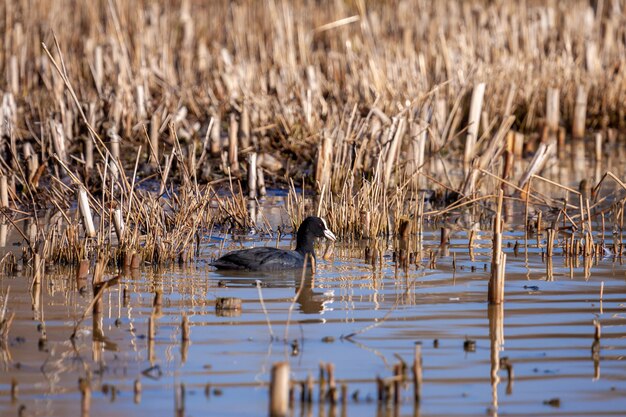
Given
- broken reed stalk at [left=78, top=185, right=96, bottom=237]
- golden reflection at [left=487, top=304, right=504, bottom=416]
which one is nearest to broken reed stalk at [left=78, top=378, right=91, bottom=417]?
golden reflection at [left=487, top=304, right=504, bottom=416]

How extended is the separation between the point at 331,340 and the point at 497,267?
3.97ft

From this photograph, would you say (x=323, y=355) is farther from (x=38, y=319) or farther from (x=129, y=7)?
(x=129, y=7)

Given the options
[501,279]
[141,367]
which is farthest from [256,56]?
[141,367]

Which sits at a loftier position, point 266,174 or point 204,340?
point 266,174

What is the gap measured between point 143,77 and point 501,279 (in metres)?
8.89

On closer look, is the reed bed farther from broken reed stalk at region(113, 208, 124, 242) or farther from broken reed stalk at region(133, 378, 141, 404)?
broken reed stalk at region(133, 378, 141, 404)

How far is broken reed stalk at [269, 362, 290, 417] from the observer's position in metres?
4.12

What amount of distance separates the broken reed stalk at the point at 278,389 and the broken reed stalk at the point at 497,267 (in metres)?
2.62

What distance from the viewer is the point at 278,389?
13.6 ft

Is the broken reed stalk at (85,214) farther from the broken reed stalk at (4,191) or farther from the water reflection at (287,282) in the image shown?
the broken reed stalk at (4,191)

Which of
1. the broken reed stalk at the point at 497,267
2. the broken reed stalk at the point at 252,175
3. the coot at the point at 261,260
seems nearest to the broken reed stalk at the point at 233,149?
the broken reed stalk at the point at 252,175

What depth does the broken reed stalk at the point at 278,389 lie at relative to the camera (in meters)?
4.12

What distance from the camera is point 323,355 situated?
5.63 meters

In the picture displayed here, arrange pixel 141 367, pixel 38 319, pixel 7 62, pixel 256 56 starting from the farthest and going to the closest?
pixel 256 56, pixel 7 62, pixel 38 319, pixel 141 367
